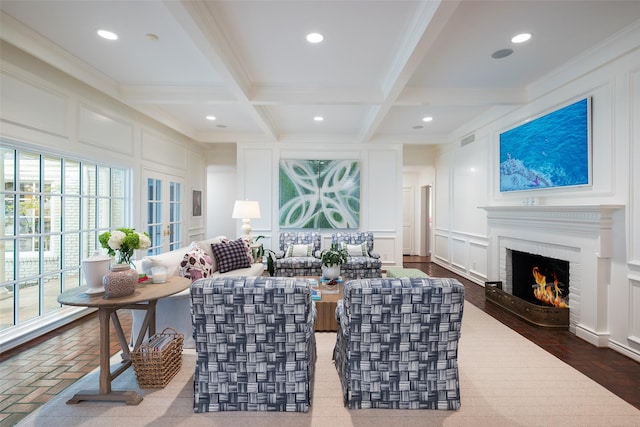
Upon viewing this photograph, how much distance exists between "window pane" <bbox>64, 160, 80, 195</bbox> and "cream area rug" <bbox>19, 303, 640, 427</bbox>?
86.5 inches

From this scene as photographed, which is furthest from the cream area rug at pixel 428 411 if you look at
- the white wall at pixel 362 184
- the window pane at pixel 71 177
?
the white wall at pixel 362 184

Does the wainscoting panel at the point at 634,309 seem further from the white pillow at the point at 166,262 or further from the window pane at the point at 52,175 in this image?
the window pane at the point at 52,175

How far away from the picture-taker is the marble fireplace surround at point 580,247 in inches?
110

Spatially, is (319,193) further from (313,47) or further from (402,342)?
(402,342)

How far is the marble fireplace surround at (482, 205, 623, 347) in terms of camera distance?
2803 millimetres

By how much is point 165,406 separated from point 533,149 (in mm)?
4449

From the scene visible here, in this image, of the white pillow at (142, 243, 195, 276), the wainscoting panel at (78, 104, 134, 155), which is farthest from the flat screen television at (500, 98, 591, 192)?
the wainscoting panel at (78, 104, 134, 155)

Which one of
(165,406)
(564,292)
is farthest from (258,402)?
(564,292)

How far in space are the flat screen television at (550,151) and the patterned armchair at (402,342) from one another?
96.0 inches

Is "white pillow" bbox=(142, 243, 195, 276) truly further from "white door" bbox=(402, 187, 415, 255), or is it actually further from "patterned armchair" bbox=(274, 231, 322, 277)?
"white door" bbox=(402, 187, 415, 255)

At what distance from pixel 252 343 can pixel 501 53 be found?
131 inches

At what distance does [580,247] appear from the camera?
3.02 meters

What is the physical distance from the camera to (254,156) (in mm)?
6059

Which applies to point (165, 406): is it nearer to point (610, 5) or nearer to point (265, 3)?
point (265, 3)
